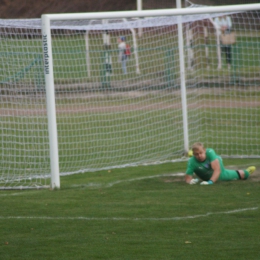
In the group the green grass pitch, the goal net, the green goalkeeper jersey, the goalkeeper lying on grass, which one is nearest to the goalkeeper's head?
the goalkeeper lying on grass

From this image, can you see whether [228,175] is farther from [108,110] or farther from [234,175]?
[108,110]

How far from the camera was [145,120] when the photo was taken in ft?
57.2

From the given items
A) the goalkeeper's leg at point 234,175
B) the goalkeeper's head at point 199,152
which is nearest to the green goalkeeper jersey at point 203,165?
the goalkeeper's head at point 199,152

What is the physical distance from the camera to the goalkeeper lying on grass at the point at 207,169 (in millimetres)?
10922

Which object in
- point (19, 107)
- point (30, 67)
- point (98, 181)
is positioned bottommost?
point (98, 181)

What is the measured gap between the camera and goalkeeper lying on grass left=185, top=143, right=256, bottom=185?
10.9 m

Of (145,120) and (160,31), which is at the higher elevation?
(160,31)

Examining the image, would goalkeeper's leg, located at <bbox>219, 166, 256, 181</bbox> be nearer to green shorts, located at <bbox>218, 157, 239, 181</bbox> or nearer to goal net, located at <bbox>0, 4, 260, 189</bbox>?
green shorts, located at <bbox>218, 157, 239, 181</bbox>

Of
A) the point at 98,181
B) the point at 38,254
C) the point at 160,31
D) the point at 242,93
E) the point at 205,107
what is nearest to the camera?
the point at 38,254

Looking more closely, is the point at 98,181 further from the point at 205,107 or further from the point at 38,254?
the point at 205,107

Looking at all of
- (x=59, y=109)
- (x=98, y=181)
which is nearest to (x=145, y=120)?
(x=59, y=109)

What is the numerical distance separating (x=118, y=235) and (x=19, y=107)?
640 cm

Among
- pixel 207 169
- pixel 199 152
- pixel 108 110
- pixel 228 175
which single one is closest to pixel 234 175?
pixel 228 175

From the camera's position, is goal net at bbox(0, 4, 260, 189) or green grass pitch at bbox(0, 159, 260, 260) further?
goal net at bbox(0, 4, 260, 189)
